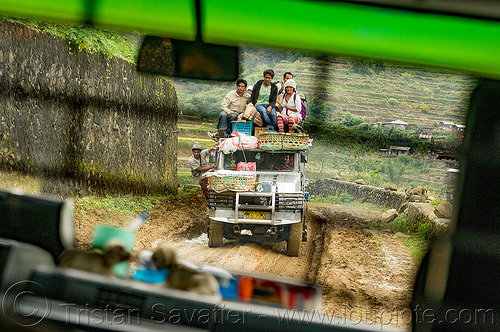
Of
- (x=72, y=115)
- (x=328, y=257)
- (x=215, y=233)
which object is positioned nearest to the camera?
(x=215, y=233)

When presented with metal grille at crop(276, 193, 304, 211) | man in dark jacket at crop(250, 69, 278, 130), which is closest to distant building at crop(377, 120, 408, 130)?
metal grille at crop(276, 193, 304, 211)

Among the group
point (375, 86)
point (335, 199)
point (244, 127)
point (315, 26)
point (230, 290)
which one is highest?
point (315, 26)

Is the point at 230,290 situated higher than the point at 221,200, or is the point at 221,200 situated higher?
the point at 230,290

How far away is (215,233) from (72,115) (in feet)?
10.9

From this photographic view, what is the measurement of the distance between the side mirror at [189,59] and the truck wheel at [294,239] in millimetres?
4892

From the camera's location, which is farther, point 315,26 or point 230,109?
point 230,109

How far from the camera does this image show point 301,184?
6461mm

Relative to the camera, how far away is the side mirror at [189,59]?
1.51 m

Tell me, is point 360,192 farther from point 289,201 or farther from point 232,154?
point 232,154

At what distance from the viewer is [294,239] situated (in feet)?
20.6

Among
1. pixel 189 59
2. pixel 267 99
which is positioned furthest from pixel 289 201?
pixel 189 59

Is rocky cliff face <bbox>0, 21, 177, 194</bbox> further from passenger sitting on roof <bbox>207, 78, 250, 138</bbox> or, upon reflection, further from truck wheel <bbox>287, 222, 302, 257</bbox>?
truck wheel <bbox>287, 222, 302, 257</bbox>

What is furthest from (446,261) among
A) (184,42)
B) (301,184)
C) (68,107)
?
(68,107)

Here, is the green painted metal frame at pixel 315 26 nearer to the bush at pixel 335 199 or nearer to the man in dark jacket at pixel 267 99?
the man in dark jacket at pixel 267 99
